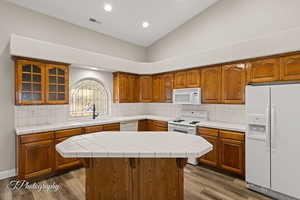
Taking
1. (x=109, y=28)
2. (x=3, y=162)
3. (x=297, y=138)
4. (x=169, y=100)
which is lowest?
(x=3, y=162)

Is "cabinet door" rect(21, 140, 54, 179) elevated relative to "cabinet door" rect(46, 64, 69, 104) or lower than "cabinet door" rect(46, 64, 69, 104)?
lower

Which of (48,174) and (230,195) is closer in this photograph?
(230,195)

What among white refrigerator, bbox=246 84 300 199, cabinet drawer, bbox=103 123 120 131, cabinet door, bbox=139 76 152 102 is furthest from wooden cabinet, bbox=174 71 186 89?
cabinet drawer, bbox=103 123 120 131

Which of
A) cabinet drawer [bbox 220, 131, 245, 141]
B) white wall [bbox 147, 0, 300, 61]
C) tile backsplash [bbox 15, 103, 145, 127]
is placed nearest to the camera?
cabinet drawer [bbox 220, 131, 245, 141]

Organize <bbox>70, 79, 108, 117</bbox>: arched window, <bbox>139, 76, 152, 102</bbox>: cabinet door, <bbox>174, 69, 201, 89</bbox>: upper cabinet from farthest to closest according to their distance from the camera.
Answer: <bbox>139, 76, 152, 102</bbox>: cabinet door < <bbox>70, 79, 108, 117</bbox>: arched window < <bbox>174, 69, 201, 89</bbox>: upper cabinet

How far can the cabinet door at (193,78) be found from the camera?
382 centimetres

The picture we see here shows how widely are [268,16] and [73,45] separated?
4.19 metres

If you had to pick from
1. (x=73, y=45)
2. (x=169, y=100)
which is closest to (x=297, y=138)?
(x=169, y=100)

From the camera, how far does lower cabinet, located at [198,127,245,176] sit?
282cm

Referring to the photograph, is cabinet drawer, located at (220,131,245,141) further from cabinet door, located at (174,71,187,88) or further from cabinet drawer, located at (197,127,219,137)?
cabinet door, located at (174,71,187,88)

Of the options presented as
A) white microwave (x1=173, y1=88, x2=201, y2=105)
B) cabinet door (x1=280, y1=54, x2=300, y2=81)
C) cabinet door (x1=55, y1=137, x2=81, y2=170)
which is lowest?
cabinet door (x1=55, y1=137, x2=81, y2=170)

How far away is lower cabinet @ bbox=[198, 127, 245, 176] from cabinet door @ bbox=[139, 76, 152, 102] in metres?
2.14

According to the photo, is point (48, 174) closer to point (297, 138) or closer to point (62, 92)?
point (62, 92)

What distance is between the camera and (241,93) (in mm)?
3076
